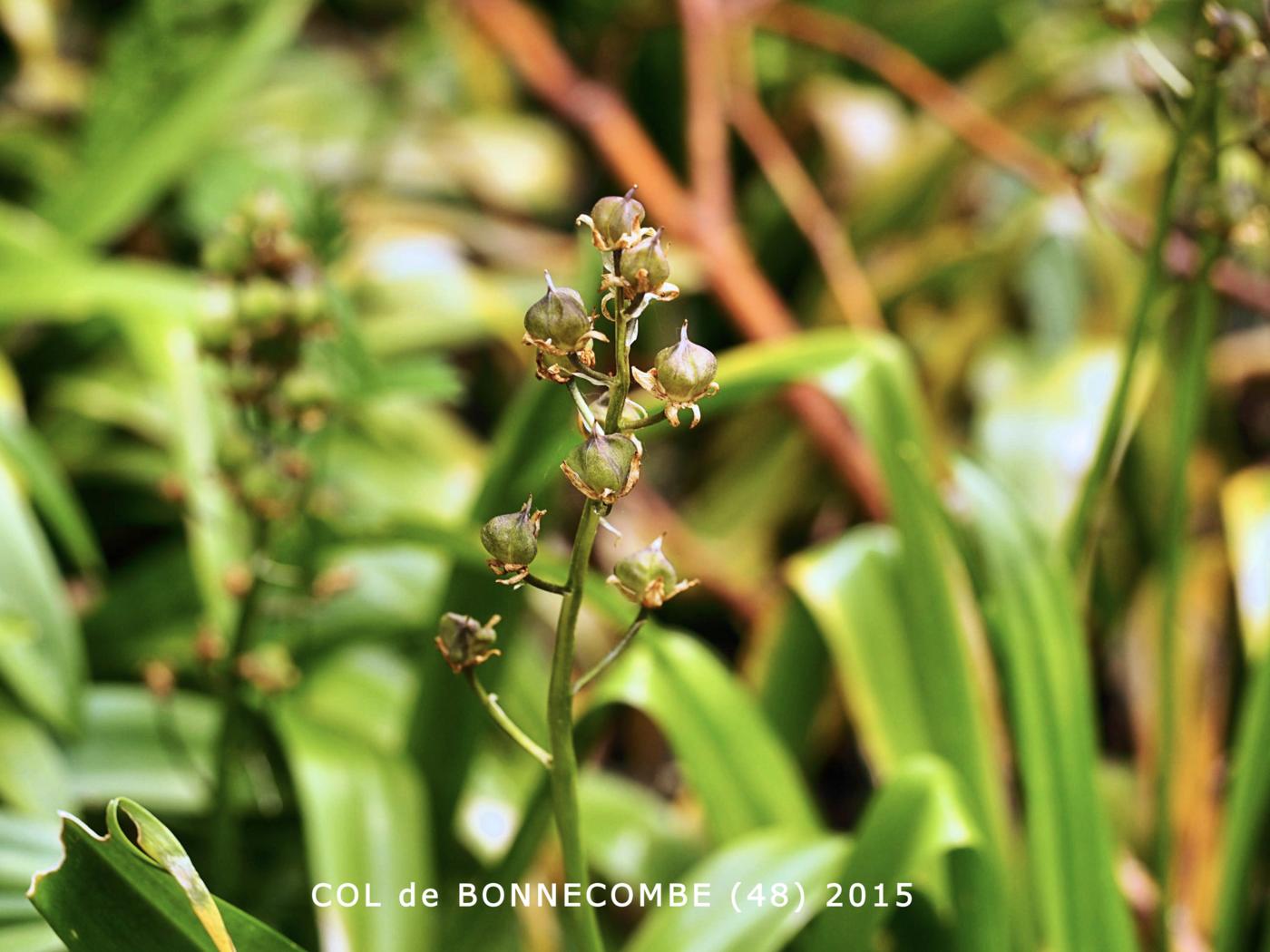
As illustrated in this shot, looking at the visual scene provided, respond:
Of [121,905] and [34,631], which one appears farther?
[34,631]

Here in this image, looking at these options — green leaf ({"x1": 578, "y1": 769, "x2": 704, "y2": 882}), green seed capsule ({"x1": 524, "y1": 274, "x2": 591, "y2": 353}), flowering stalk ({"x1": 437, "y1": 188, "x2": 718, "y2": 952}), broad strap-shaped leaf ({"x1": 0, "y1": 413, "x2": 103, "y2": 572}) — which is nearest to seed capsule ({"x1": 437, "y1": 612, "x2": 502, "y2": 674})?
flowering stalk ({"x1": 437, "y1": 188, "x2": 718, "y2": 952})

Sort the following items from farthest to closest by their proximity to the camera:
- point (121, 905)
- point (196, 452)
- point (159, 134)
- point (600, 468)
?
point (159, 134) < point (196, 452) < point (121, 905) < point (600, 468)

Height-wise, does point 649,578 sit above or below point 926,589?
below

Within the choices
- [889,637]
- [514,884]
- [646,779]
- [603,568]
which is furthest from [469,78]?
[514,884]

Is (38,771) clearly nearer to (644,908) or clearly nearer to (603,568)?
(644,908)

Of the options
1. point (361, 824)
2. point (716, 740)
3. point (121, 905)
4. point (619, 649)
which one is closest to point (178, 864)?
point (121, 905)

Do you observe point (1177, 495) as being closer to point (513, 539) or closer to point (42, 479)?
point (513, 539)

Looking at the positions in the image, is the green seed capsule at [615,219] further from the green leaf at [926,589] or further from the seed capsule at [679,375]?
the green leaf at [926,589]
